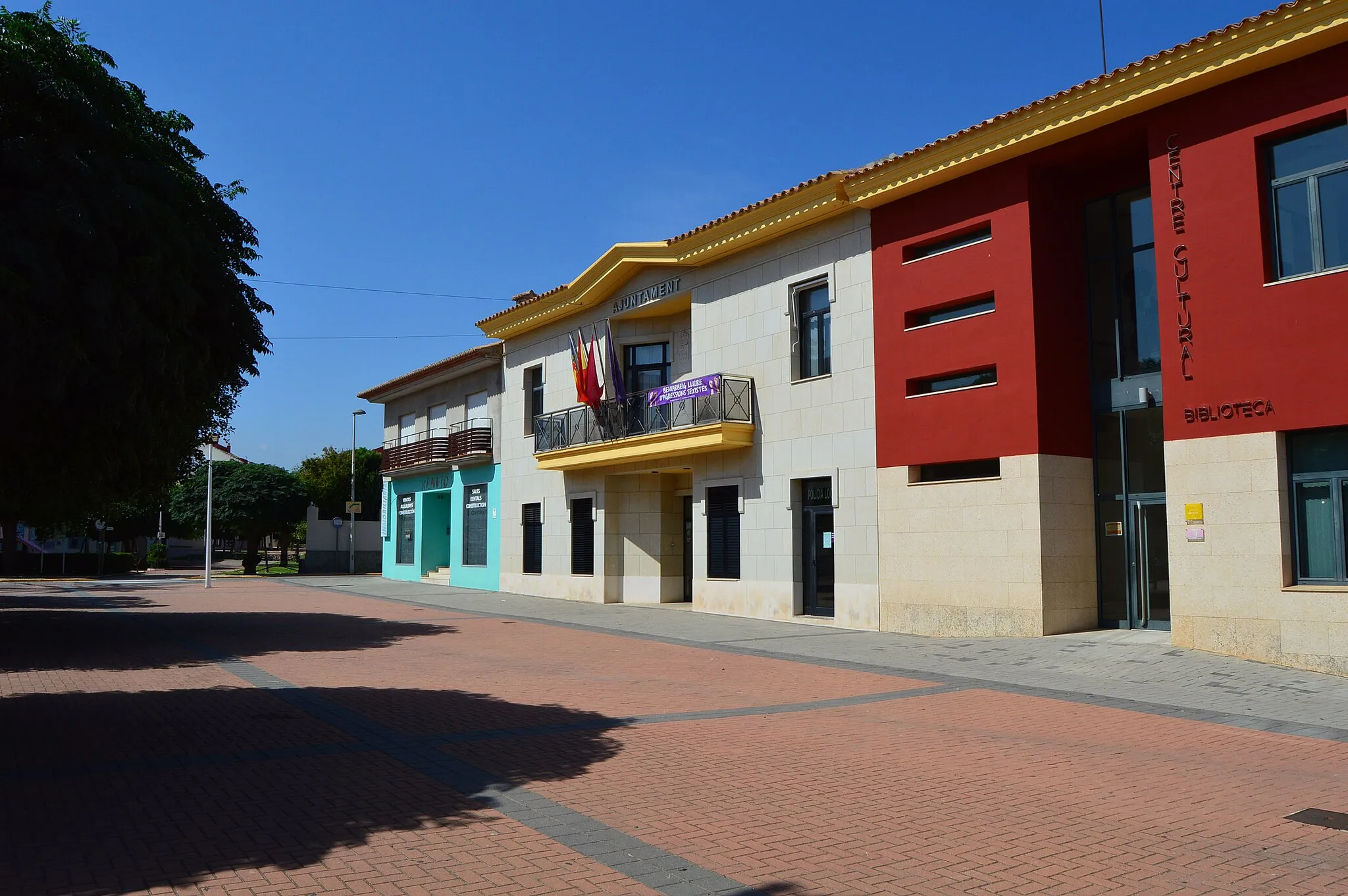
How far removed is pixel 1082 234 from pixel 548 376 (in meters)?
15.4

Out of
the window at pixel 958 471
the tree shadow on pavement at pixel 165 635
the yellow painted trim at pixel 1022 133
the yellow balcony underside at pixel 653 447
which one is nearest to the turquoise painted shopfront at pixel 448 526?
the yellow balcony underside at pixel 653 447

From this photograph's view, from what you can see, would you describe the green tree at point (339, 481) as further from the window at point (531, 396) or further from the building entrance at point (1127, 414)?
the building entrance at point (1127, 414)

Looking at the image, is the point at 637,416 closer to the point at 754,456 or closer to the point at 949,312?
the point at 754,456

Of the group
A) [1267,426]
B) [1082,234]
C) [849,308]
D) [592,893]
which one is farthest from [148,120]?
[1267,426]

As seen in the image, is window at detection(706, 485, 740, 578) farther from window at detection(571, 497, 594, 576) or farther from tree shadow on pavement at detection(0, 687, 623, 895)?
tree shadow on pavement at detection(0, 687, 623, 895)

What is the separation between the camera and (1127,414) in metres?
15.8

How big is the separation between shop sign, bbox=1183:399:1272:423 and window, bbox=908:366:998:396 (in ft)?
10.8

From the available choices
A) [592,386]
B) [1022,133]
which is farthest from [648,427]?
[1022,133]

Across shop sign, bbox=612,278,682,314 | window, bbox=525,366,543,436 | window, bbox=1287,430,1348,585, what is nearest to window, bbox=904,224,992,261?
window, bbox=1287,430,1348,585

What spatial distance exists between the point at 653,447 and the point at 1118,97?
1158cm

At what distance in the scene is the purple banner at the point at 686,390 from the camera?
20688mm

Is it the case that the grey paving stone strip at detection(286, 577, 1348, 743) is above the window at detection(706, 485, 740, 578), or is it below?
below

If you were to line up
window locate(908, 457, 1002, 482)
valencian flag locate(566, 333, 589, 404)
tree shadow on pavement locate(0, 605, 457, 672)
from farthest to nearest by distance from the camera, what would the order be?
valencian flag locate(566, 333, 589, 404), window locate(908, 457, 1002, 482), tree shadow on pavement locate(0, 605, 457, 672)

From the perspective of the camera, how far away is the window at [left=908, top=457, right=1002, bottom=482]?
16281mm
